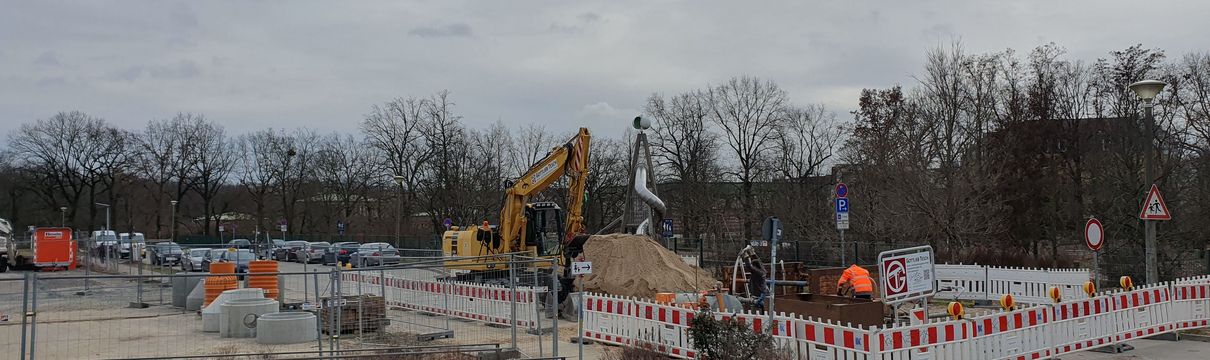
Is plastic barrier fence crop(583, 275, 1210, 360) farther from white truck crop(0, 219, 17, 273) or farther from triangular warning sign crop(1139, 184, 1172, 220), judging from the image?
white truck crop(0, 219, 17, 273)

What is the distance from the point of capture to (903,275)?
11.1 meters

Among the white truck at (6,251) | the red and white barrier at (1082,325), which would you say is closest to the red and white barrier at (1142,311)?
the red and white barrier at (1082,325)

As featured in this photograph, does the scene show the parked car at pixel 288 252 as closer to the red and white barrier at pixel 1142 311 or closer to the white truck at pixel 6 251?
the white truck at pixel 6 251

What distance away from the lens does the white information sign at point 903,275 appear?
11.1m

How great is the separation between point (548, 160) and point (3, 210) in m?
70.7

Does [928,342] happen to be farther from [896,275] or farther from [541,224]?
[541,224]

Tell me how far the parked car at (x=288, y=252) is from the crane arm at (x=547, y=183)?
28853 mm

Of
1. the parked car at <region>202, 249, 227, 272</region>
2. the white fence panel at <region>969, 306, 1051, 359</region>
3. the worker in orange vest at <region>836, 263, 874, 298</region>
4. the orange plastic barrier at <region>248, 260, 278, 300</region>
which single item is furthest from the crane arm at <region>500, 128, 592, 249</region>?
the parked car at <region>202, 249, 227, 272</region>

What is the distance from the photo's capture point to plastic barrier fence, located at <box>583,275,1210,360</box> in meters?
9.63

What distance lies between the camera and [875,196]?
36.4 metres

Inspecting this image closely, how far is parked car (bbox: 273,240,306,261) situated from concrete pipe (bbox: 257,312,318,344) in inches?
1384

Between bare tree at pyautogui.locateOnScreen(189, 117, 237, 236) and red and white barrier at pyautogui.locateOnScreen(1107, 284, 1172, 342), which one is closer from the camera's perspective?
red and white barrier at pyautogui.locateOnScreen(1107, 284, 1172, 342)

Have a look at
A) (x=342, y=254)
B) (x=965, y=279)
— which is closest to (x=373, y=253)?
(x=342, y=254)

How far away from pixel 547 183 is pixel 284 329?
32.1 ft
